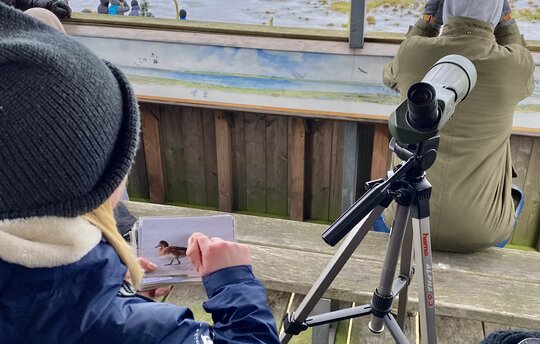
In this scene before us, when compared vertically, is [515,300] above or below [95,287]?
below

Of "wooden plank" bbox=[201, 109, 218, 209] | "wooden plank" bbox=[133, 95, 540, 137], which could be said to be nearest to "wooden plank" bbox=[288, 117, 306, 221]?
"wooden plank" bbox=[133, 95, 540, 137]

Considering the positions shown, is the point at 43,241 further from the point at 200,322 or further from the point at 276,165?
the point at 276,165

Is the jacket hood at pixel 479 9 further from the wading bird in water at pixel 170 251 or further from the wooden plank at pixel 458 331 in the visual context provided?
the wading bird in water at pixel 170 251

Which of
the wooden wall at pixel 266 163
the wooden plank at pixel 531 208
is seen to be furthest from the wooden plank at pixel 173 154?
the wooden plank at pixel 531 208

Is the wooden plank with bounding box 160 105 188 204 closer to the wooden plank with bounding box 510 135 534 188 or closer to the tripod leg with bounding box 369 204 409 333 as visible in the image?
the wooden plank with bounding box 510 135 534 188

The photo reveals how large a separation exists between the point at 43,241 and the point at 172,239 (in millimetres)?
499

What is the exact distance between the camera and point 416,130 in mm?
1239

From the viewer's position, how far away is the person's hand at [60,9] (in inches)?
135

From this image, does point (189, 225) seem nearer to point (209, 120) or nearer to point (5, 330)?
point (5, 330)

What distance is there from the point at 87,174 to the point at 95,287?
0.20 metres

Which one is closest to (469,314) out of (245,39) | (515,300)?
(515,300)

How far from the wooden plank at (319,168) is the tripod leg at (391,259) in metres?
1.96

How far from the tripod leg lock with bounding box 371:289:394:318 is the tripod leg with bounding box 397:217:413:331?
4.0 inches

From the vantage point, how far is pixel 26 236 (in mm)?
800
